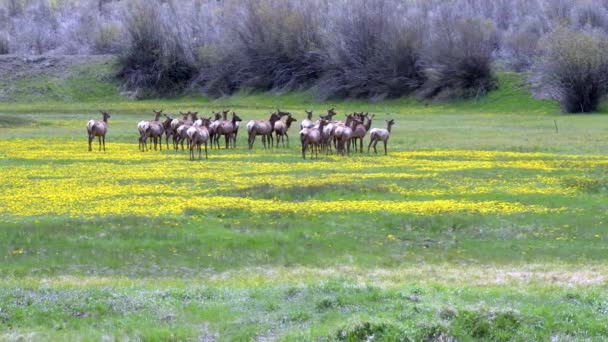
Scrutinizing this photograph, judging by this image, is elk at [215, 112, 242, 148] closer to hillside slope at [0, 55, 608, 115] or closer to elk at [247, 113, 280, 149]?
elk at [247, 113, 280, 149]

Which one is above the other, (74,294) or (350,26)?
(350,26)

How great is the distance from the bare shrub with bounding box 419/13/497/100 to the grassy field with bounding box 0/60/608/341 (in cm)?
3544

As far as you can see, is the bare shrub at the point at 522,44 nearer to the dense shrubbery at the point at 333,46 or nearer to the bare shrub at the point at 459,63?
the dense shrubbery at the point at 333,46

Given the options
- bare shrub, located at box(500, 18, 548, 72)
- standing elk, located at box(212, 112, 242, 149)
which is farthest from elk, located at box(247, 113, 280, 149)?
bare shrub, located at box(500, 18, 548, 72)

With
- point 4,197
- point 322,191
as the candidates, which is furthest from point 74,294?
point 322,191

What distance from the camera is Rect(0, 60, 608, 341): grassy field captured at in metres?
11.7

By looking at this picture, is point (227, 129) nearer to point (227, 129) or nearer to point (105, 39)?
point (227, 129)

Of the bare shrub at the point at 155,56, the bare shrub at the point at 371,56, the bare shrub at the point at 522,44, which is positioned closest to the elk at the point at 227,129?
the bare shrub at the point at 371,56

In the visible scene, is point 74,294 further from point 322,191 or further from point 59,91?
point 59,91

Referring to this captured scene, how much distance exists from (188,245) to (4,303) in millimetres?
8176

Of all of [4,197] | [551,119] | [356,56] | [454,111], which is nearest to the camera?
[4,197]

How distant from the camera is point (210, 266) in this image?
19.5m

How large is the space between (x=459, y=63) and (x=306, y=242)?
2523 inches

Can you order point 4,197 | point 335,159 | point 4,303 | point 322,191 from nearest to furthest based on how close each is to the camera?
point 4,303, point 4,197, point 322,191, point 335,159
